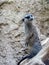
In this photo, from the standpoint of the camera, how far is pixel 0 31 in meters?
4.74

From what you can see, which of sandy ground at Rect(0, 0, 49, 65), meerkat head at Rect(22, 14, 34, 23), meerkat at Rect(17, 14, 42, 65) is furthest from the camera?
sandy ground at Rect(0, 0, 49, 65)

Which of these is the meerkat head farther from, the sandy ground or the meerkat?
the sandy ground

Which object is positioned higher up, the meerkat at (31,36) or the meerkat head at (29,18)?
the meerkat head at (29,18)

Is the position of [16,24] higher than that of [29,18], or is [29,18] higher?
[29,18]

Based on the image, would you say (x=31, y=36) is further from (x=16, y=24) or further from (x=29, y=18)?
(x=16, y=24)

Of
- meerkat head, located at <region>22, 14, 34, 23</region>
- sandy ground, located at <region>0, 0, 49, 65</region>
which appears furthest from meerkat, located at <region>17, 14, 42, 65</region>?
sandy ground, located at <region>0, 0, 49, 65</region>

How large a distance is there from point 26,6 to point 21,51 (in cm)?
121

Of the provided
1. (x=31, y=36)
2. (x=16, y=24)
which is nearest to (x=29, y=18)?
(x=31, y=36)

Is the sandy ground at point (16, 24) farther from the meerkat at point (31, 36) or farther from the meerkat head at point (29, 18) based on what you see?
the meerkat head at point (29, 18)

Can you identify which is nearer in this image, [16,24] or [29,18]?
[29,18]

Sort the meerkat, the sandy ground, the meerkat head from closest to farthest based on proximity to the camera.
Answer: the meerkat < the meerkat head < the sandy ground

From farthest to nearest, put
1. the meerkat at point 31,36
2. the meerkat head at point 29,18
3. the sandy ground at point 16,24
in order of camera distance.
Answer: the sandy ground at point 16,24
the meerkat head at point 29,18
the meerkat at point 31,36

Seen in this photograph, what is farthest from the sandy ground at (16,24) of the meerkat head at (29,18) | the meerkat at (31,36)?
the meerkat head at (29,18)

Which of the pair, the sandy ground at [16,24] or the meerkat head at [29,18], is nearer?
the meerkat head at [29,18]
